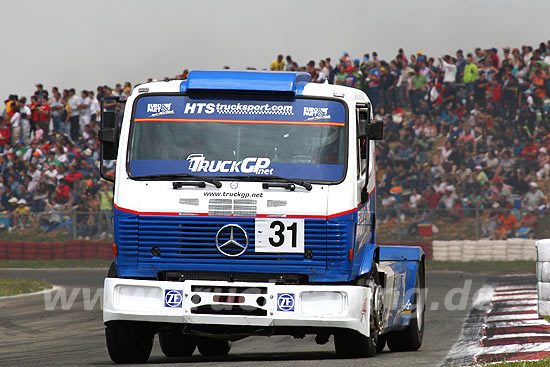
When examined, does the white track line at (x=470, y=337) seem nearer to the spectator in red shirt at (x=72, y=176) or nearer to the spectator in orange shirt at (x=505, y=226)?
the spectator in orange shirt at (x=505, y=226)

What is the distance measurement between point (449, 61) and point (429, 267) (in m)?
7.11

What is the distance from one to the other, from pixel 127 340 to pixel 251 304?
138cm

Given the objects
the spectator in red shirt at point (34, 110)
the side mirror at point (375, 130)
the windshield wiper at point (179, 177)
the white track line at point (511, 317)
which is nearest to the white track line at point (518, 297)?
the white track line at point (511, 317)

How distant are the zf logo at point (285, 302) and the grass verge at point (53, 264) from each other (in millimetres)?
20151

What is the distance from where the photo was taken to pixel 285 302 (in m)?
8.97

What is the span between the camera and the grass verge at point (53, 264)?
2892 centimetres

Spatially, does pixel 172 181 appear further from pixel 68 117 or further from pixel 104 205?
pixel 68 117

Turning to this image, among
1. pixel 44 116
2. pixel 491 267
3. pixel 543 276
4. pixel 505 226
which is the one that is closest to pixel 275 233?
pixel 543 276

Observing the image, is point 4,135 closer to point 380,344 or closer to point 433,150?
point 433,150

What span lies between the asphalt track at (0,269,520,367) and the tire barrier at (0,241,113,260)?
8.32 meters

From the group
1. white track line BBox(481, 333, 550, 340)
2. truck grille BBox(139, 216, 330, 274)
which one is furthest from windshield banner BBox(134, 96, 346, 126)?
white track line BBox(481, 333, 550, 340)

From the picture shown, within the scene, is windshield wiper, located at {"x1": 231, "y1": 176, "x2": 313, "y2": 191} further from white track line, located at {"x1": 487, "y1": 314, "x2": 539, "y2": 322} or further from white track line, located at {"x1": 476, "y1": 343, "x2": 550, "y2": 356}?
white track line, located at {"x1": 487, "y1": 314, "x2": 539, "y2": 322}

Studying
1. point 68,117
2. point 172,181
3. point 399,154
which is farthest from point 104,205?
point 172,181

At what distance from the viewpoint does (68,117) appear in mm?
34375
